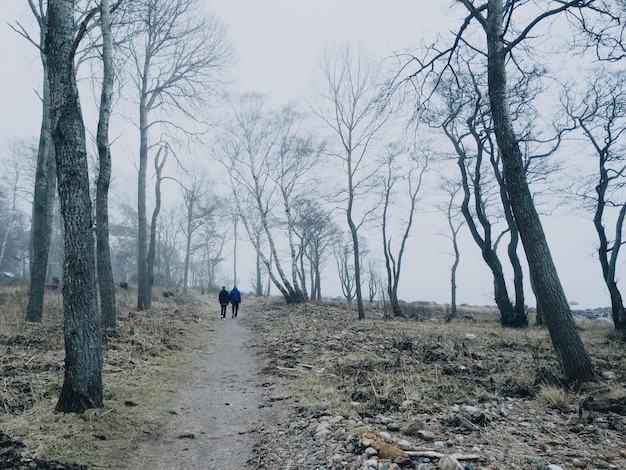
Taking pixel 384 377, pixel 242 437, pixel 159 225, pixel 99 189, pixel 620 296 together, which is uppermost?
pixel 159 225

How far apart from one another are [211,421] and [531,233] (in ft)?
18.0

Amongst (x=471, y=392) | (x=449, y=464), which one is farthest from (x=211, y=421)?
(x=471, y=392)

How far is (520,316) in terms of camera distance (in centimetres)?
1475

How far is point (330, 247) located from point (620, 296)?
30817 millimetres

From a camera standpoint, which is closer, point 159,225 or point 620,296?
point 620,296

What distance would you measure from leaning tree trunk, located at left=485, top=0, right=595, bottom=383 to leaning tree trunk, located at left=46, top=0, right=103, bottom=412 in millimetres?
6144

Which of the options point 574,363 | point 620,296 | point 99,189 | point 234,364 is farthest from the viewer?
point 620,296

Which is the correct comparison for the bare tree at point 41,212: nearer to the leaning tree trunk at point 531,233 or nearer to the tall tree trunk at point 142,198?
the tall tree trunk at point 142,198

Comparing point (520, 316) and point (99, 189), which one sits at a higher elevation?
point (99, 189)

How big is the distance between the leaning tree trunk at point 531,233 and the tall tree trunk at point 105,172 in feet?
25.4

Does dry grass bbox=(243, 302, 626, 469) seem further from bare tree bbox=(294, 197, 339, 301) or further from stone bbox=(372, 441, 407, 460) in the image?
bare tree bbox=(294, 197, 339, 301)

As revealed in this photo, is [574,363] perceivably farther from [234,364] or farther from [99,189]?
[99,189]

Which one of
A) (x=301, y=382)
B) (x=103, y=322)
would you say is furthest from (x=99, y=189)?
(x=301, y=382)

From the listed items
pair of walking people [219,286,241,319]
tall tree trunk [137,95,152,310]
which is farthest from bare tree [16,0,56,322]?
pair of walking people [219,286,241,319]
